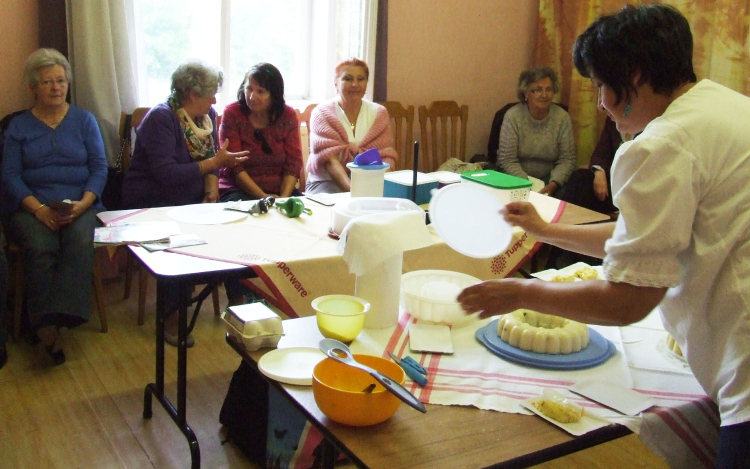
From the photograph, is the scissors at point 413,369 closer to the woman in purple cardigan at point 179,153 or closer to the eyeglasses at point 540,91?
the woman in purple cardigan at point 179,153

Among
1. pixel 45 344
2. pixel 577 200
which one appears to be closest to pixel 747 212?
pixel 45 344

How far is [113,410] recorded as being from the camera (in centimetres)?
239

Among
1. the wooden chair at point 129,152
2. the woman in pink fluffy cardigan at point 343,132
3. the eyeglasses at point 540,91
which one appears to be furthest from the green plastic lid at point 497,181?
the eyeglasses at point 540,91

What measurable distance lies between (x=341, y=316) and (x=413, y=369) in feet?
0.64

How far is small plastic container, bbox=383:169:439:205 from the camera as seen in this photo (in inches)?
93.0

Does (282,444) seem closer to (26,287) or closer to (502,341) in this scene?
(502,341)

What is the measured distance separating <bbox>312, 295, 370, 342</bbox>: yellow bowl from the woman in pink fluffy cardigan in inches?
81.5

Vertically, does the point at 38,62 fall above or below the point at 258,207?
above

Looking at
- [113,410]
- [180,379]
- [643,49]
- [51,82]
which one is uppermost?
[643,49]

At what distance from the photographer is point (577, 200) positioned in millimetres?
3984

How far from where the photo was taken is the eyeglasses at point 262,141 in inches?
137

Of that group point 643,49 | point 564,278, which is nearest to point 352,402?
point 643,49

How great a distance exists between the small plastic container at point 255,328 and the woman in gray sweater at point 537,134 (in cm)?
307

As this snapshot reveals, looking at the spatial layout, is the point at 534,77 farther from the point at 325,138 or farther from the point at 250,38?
the point at 250,38
